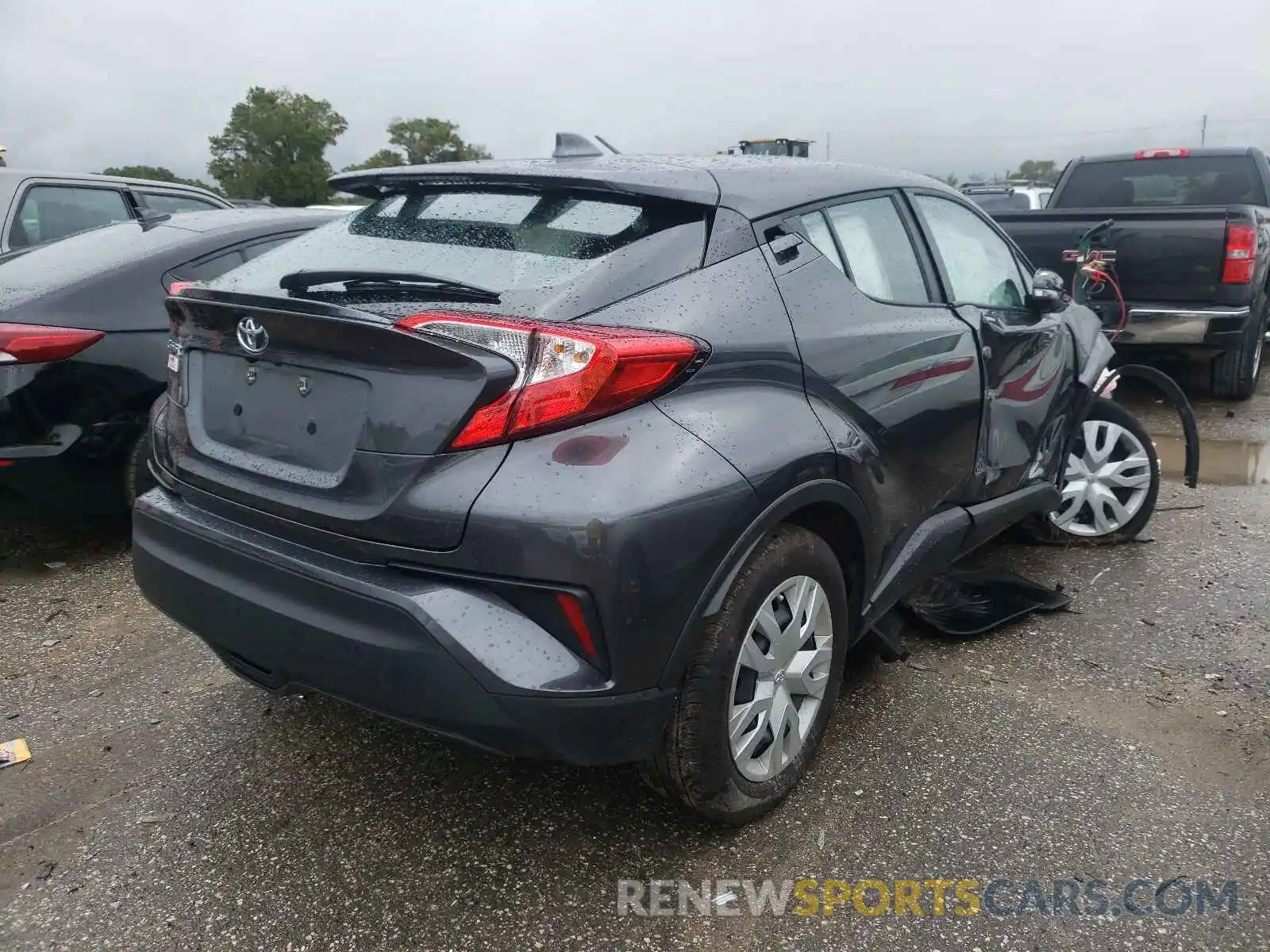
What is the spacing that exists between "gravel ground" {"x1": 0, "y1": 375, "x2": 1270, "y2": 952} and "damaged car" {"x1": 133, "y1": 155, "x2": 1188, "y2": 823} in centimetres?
31

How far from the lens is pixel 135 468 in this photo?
13.4ft

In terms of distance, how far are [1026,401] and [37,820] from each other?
3.41 metres

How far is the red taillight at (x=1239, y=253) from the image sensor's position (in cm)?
646

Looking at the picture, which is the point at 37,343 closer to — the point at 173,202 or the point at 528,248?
the point at 528,248

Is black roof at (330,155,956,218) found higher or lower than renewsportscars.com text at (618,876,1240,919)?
higher

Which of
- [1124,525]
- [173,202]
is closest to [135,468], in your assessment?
[173,202]

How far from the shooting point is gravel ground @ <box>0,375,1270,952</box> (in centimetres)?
219

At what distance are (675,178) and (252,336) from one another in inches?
42.3

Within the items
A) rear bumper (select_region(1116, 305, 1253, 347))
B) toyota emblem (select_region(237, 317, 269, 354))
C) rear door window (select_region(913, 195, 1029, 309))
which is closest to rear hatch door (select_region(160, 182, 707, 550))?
toyota emblem (select_region(237, 317, 269, 354))

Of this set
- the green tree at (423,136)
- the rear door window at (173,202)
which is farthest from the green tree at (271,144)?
the rear door window at (173,202)

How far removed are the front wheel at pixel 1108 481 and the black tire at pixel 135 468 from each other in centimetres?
399

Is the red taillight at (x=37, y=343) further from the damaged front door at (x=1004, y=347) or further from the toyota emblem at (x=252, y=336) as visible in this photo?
the damaged front door at (x=1004, y=347)

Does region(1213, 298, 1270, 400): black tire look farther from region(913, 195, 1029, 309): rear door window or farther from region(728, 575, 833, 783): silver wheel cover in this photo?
region(728, 575, 833, 783): silver wheel cover

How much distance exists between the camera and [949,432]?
3.05 metres
